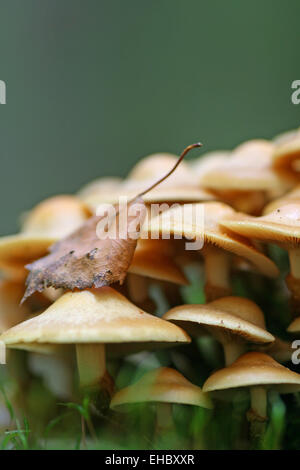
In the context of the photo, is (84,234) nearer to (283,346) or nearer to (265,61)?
(283,346)

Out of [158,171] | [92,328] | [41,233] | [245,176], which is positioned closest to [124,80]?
[158,171]

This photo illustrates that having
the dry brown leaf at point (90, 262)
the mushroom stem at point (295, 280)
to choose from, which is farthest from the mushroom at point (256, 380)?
the dry brown leaf at point (90, 262)

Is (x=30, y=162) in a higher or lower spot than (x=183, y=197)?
higher

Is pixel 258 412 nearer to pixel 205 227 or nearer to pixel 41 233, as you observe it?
pixel 205 227

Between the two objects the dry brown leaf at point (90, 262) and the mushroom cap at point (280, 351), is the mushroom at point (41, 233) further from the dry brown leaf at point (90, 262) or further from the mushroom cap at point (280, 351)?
the mushroom cap at point (280, 351)

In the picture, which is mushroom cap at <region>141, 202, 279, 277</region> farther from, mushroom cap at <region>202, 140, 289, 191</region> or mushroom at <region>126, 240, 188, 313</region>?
mushroom cap at <region>202, 140, 289, 191</region>

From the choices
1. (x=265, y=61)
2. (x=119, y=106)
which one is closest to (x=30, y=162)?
(x=119, y=106)
